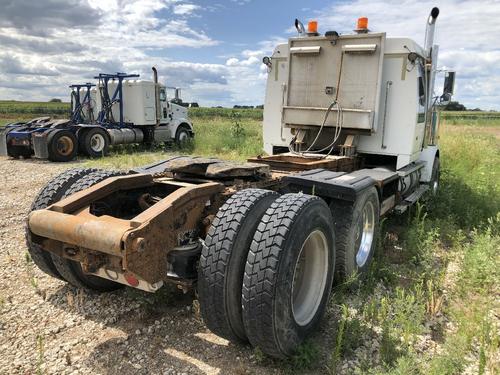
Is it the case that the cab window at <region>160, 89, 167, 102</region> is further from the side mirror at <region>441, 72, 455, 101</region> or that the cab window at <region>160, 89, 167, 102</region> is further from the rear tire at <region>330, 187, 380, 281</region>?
the rear tire at <region>330, 187, 380, 281</region>

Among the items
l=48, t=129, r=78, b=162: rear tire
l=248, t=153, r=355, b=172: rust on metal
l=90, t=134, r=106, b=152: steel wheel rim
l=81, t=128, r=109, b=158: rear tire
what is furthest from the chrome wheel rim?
l=248, t=153, r=355, b=172: rust on metal

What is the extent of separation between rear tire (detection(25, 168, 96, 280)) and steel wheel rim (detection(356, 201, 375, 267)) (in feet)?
9.84

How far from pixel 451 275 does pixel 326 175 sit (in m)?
1.92

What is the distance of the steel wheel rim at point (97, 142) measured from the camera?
14.9m

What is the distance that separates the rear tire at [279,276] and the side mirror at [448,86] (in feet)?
16.7

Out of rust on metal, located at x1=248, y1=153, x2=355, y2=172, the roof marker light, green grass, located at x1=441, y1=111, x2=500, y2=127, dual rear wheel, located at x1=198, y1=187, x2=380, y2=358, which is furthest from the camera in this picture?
green grass, located at x1=441, y1=111, x2=500, y2=127

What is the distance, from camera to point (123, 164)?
12906 mm

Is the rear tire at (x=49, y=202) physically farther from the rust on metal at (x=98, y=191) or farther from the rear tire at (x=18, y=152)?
the rear tire at (x=18, y=152)

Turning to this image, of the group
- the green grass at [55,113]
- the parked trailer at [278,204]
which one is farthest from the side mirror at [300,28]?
the green grass at [55,113]

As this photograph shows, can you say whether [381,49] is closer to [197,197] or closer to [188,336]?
[197,197]

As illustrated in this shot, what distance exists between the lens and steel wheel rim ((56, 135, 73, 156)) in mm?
14031

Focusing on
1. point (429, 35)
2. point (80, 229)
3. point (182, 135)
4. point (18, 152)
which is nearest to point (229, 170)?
point (80, 229)

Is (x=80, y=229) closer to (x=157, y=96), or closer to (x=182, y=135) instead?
(x=157, y=96)

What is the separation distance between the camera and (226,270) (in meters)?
2.88
